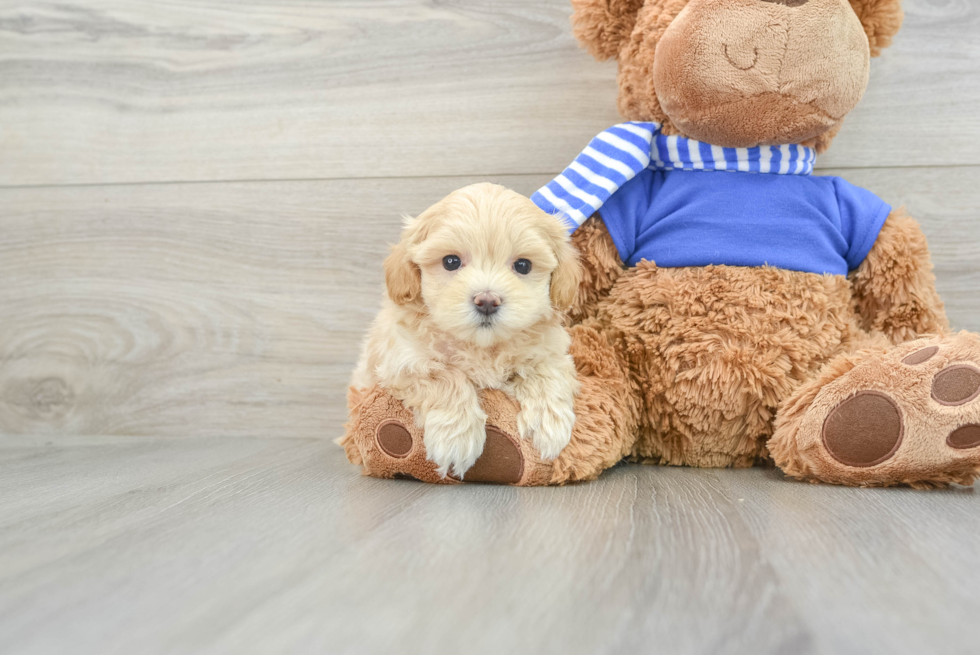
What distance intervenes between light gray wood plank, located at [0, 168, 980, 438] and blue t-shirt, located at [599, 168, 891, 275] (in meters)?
0.40

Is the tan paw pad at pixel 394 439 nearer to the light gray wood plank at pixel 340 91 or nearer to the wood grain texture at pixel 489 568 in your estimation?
the wood grain texture at pixel 489 568

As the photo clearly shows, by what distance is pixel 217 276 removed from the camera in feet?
4.48

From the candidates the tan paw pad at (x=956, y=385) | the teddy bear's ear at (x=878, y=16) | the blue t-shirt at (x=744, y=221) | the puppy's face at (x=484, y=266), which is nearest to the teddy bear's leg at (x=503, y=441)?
the puppy's face at (x=484, y=266)

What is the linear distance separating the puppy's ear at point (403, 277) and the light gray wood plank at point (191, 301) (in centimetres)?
46

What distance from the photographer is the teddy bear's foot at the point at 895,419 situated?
0.79 meters

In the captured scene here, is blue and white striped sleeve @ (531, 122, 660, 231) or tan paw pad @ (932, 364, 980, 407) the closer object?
tan paw pad @ (932, 364, 980, 407)

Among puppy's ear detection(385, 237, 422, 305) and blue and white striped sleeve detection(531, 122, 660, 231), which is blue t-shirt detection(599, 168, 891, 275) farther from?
puppy's ear detection(385, 237, 422, 305)

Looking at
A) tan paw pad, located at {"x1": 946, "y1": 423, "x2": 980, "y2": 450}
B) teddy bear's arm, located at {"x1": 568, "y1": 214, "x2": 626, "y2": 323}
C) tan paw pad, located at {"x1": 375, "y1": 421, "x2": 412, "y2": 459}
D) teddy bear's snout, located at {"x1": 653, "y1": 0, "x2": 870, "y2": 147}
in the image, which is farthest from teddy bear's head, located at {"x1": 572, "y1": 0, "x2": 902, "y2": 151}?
tan paw pad, located at {"x1": 375, "y1": 421, "x2": 412, "y2": 459}

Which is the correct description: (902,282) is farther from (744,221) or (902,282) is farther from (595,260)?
(595,260)

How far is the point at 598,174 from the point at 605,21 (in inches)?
9.6

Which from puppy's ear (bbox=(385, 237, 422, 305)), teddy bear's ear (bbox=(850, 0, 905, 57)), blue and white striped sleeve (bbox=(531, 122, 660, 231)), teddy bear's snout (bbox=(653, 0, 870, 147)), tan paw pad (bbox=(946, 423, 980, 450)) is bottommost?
tan paw pad (bbox=(946, 423, 980, 450))

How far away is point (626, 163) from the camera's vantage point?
1.00 meters

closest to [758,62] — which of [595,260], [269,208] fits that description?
[595,260]

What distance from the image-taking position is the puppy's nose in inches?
31.3
